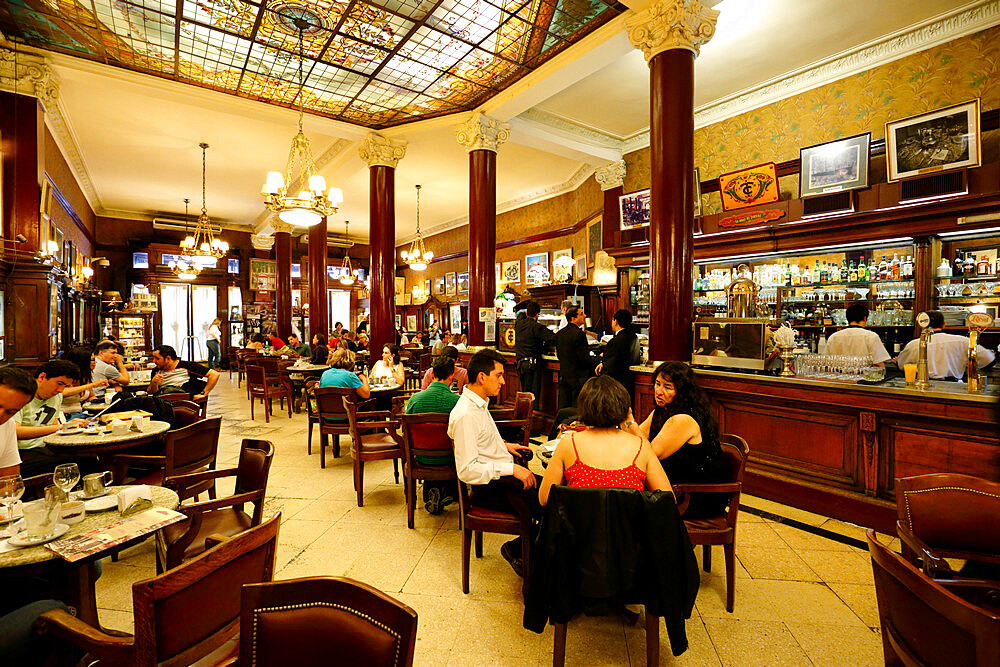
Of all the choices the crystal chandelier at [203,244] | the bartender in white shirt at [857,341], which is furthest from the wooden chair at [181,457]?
the crystal chandelier at [203,244]

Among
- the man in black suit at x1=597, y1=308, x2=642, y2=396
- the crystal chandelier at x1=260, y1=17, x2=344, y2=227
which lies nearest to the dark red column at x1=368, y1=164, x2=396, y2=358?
the crystal chandelier at x1=260, y1=17, x2=344, y2=227

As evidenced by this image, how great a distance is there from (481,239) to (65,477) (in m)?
5.83

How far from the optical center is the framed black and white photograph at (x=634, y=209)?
8.33 m

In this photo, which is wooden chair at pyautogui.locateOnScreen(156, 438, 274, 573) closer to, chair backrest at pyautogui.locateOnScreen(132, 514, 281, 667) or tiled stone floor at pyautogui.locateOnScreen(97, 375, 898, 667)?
Answer: tiled stone floor at pyautogui.locateOnScreen(97, 375, 898, 667)

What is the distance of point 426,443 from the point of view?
3.42m

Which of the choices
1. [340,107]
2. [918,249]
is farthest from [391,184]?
[918,249]

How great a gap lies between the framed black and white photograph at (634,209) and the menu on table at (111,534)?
7.95m

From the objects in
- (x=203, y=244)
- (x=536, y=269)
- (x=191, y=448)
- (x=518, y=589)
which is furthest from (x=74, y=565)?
(x=536, y=269)

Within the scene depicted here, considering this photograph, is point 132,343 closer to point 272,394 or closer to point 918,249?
point 272,394

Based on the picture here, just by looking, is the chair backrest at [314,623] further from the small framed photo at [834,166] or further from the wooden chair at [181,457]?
the small framed photo at [834,166]

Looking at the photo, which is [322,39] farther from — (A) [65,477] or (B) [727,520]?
(B) [727,520]

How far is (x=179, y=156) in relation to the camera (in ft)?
31.3

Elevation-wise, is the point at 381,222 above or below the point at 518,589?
above

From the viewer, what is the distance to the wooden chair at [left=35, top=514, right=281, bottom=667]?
1267 mm
